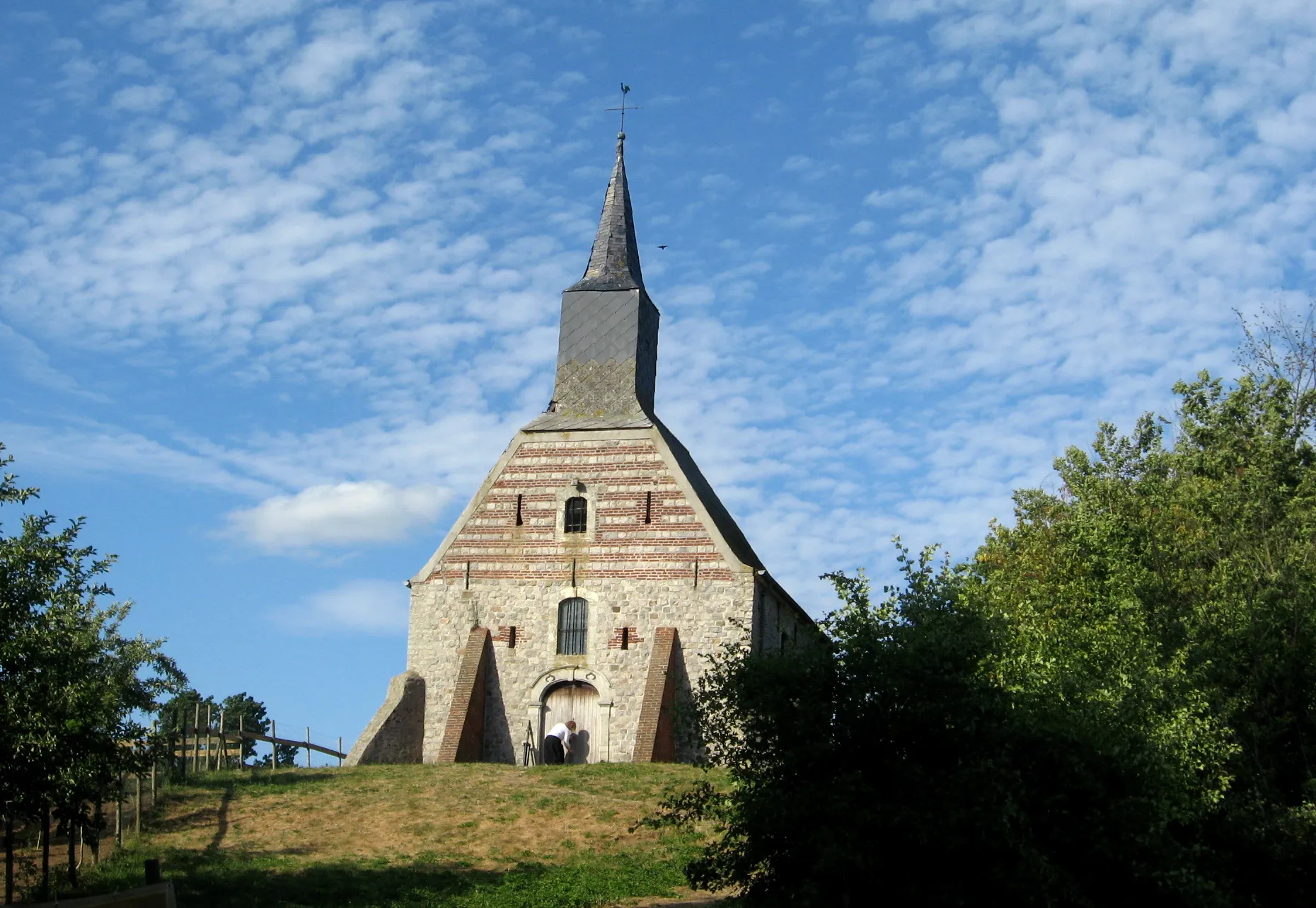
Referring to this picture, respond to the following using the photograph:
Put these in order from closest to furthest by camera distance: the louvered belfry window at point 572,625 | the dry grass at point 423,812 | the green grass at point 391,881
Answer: the green grass at point 391,881, the dry grass at point 423,812, the louvered belfry window at point 572,625

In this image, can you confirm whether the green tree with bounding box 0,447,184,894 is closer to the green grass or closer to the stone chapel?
the green grass

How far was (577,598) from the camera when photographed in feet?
108

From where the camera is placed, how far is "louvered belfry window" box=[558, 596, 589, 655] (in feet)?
108

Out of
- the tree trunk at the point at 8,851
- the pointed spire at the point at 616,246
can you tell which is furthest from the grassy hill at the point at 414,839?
the pointed spire at the point at 616,246

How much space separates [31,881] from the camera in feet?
68.4

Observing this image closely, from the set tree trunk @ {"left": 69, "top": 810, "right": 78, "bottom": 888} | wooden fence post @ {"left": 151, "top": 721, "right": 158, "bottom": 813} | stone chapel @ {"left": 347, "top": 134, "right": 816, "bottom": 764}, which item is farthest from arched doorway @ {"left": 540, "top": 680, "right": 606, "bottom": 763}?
tree trunk @ {"left": 69, "top": 810, "right": 78, "bottom": 888}

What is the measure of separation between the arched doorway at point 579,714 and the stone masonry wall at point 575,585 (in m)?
0.18

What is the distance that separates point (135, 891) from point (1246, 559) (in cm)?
2152

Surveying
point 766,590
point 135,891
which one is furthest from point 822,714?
point 766,590

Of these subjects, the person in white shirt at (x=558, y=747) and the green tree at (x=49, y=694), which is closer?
the green tree at (x=49, y=694)

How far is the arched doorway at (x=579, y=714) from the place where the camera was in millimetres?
32062

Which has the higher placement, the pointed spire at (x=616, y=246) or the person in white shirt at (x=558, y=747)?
the pointed spire at (x=616, y=246)

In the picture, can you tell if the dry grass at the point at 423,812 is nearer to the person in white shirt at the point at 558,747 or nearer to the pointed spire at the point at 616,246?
the person in white shirt at the point at 558,747

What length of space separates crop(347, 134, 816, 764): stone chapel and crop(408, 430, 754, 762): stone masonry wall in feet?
0.12
